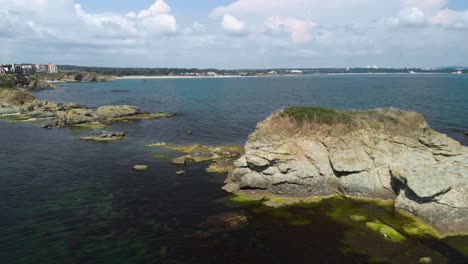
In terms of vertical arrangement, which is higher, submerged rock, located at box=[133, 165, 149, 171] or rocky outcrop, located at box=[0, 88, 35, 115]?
rocky outcrop, located at box=[0, 88, 35, 115]

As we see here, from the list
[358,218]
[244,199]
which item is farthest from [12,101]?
[358,218]

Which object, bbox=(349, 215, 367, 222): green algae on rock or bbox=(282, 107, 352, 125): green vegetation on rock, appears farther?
bbox=(282, 107, 352, 125): green vegetation on rock

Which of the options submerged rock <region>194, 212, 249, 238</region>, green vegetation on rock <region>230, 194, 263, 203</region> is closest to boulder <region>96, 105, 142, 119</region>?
green vegetation on rock <region>230, 194, 263, 203</region>

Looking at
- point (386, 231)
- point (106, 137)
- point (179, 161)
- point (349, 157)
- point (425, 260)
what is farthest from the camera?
point (106, 137)

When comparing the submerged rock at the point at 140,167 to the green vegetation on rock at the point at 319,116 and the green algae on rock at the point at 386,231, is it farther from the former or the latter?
the green algae on rock at the point at 386,231

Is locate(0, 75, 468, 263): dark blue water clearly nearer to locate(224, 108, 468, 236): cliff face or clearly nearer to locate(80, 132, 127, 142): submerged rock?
locate(224, 108, 468, 236): cliff face

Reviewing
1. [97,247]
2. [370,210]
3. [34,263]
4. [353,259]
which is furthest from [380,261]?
[34,263]

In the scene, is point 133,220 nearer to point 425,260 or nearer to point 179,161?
point 179,161

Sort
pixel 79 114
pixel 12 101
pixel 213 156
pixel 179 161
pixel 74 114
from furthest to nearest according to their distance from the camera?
pixel 12 101, pixel 79 114, pixel 74 114, pixel 213 156, pixel 179 161

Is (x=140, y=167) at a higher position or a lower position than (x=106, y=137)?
lower
